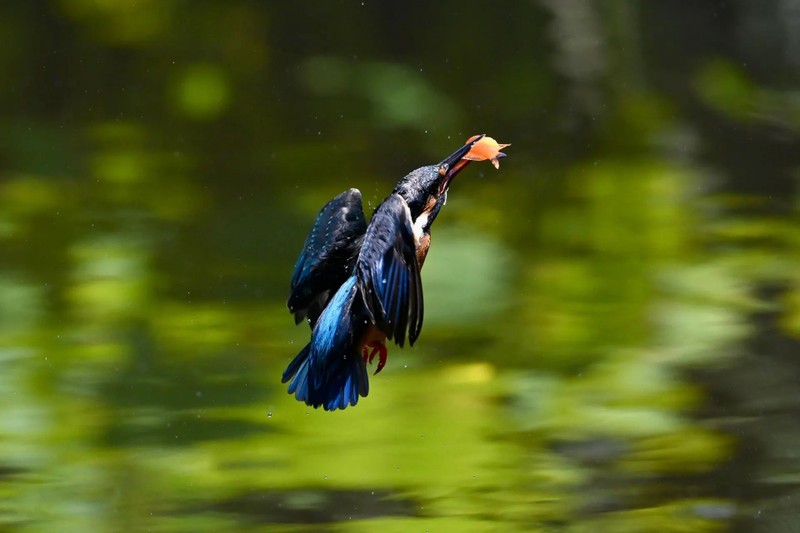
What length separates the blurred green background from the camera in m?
4.00

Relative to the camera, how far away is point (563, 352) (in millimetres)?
4129

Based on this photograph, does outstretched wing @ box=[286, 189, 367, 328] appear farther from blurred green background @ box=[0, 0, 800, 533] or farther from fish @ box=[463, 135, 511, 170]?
blurred green background @ box=[0, 0, 800, 533]

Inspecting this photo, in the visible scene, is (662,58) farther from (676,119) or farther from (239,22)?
(239,22)

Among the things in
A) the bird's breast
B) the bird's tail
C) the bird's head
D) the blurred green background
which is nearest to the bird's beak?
the bird's head

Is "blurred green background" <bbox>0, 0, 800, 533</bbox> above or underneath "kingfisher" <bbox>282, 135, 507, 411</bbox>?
above

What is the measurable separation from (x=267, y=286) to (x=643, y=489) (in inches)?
57.6

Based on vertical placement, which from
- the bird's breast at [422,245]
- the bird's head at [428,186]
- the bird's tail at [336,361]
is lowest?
the bird's tail at [336,361]

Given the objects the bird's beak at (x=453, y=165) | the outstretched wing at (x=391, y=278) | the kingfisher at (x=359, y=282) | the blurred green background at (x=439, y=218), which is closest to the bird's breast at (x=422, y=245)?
the kingfisher at (x=359, y=282)

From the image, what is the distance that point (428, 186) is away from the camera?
9.00 feet

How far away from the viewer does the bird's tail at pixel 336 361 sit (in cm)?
264

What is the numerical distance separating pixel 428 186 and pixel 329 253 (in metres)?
0.29

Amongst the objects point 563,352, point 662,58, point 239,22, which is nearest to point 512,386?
point 563,352

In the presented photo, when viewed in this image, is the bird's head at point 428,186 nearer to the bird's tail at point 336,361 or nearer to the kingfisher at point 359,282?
the kingfisher at point 359,282

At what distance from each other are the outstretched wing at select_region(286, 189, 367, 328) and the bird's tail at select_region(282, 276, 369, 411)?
13 centimetres
